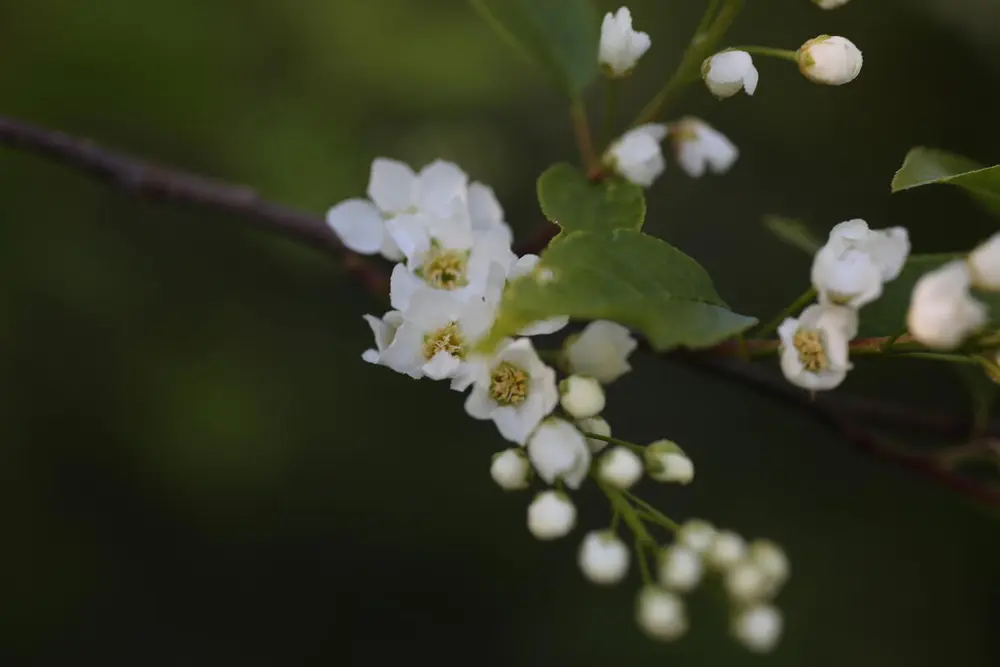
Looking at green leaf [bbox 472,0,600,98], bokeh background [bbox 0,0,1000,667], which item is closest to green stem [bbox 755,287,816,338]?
green leaf [bbox 472,0,600,98]

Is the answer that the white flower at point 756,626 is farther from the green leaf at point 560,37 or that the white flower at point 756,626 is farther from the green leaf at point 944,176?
the green leaf at point 560,37

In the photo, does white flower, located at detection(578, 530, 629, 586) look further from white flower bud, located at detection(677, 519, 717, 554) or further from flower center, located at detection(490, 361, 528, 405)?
flower center, located at detection(490, 361, 528, 405)

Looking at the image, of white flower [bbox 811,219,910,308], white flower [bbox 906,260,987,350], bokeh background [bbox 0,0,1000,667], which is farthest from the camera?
bokeh background [bbox 0,0,1000,667]

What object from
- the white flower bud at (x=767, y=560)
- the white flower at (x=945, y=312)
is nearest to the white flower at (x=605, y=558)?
the white flower bud at (x=767, y=560)

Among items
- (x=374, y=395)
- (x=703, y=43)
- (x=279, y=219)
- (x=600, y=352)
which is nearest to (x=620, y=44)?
(x=703, y=43)

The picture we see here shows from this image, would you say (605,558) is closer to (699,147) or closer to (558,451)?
(558,451)

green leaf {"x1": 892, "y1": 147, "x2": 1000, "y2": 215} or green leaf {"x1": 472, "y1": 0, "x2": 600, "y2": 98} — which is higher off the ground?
green leaf {"x1": 472, "y1": 0, "x2": 600, "y2": 98}
